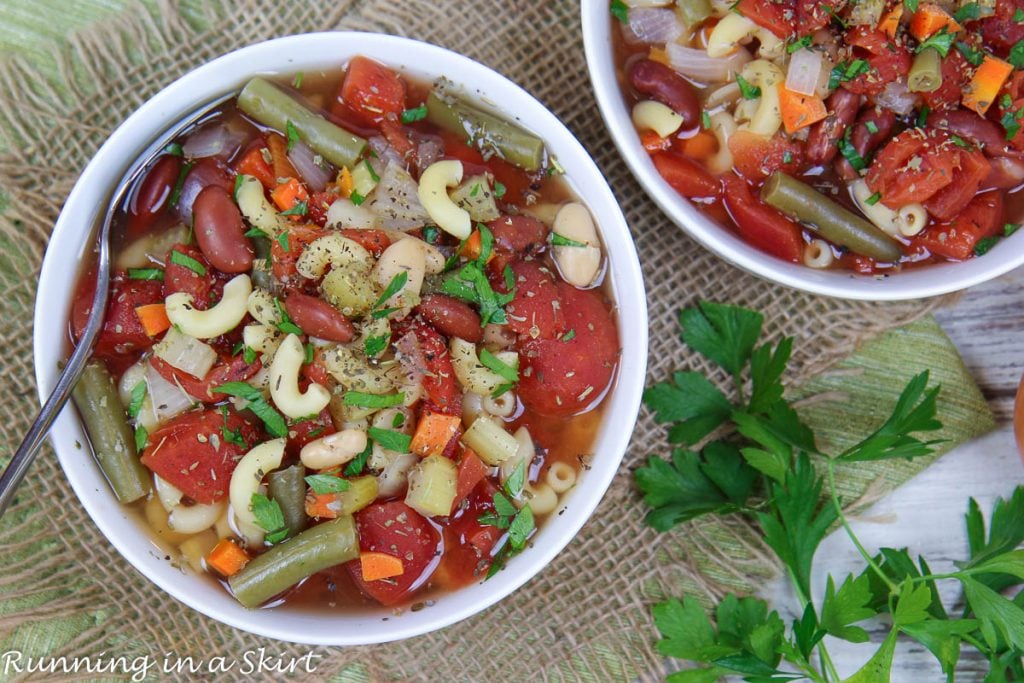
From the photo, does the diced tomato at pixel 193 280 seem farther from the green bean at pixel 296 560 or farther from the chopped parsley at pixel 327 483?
the green bean at pixel 296 560

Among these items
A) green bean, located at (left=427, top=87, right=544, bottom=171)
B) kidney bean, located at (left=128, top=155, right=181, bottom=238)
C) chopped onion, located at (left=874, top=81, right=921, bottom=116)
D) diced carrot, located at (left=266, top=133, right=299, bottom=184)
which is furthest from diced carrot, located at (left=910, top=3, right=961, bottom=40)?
kidney bean, located at (left=128, top=155, right=181, bottom=238)

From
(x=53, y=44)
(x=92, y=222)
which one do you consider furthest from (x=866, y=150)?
(x=53, y=44)

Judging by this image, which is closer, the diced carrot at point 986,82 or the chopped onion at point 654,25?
the diced carrot at point 986,82

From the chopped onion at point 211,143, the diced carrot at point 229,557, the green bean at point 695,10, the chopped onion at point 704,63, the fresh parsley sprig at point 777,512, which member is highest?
the green bean at point 695,10

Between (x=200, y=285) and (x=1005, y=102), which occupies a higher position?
(x=1005, y=102)

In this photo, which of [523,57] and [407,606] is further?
[523,57]

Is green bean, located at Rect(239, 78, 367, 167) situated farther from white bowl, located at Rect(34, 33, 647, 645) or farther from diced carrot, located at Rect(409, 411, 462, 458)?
diced carrot, located at Rect(409, 411, 462, 458)

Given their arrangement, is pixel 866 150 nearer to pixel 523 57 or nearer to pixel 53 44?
pixel 523 57

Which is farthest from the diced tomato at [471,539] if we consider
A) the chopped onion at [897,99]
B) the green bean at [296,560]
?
the chopped onion at [897,99]
